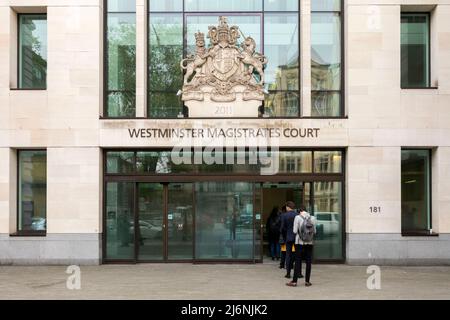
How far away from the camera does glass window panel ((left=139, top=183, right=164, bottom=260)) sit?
18062mm

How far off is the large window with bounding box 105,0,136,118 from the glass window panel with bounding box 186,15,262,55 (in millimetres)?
1796

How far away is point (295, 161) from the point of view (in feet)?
59.2

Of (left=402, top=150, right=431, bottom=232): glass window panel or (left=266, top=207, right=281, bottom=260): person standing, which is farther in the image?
(left=266, top=207, right=281, bottom=260): person standing

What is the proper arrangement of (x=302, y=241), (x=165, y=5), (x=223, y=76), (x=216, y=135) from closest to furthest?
(x=302, y=241) → (x=216, y=135) → (x=223, y=76) → (x=165, y=5)

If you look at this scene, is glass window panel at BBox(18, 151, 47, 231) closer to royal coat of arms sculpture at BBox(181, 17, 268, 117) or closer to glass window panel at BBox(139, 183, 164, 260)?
glass window panel at BBox(139, 183, 164, 260)

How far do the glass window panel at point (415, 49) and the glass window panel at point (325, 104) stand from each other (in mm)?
2380

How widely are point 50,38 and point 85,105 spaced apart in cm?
239

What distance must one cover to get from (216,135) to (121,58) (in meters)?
4.00

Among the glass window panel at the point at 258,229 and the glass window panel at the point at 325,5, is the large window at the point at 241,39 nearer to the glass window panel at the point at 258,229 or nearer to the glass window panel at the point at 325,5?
the glass window panel at the point at 325,5

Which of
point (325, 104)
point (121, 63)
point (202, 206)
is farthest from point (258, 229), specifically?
point (121, 63)

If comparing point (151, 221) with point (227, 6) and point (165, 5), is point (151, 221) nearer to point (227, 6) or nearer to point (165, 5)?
point (165, 5)

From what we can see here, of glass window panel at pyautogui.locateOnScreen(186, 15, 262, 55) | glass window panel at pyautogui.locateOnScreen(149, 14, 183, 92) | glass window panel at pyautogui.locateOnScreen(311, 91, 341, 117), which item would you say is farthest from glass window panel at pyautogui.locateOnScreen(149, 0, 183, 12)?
glass window panel at pyautogui.locateOnScreen(311, 91, 341, 117)

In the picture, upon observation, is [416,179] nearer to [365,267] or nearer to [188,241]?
[365,267]

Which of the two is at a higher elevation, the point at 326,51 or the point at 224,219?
the point at 326,51
